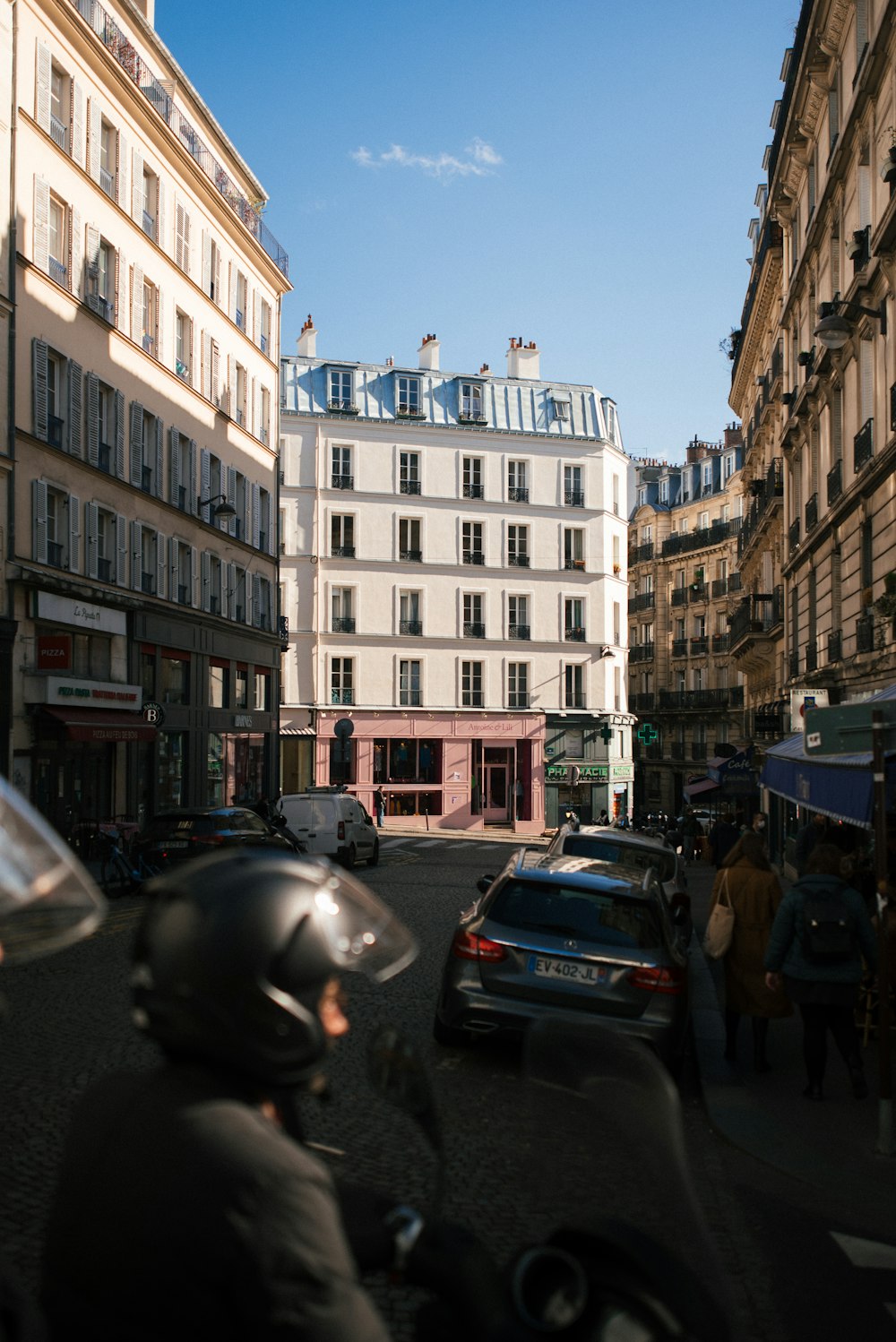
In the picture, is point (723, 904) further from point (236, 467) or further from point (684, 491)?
point (684, 491)

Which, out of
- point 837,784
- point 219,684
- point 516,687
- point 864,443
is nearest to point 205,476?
point 219,684

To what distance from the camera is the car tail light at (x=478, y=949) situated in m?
8.39

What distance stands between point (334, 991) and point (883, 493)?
1763cm

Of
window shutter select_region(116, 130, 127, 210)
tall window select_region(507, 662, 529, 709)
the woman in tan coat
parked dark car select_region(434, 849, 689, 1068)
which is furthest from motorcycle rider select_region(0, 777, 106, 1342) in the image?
tall window select_region(507, 662, 529, 709)

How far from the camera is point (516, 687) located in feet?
175

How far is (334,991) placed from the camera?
2398 millimetres

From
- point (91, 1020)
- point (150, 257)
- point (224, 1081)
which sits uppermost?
point (150, 257)

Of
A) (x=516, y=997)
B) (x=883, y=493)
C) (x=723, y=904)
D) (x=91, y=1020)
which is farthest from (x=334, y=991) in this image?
(x=883, y=493)

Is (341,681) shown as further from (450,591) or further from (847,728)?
(847,728)

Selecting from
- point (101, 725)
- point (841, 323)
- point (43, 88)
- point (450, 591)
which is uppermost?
point (43, 88)

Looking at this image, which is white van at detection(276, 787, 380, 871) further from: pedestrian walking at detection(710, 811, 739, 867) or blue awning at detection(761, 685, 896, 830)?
blue awning at detection(761, 685, 896, 830)

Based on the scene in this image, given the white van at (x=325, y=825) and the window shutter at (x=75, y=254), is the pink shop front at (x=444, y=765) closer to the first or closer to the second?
the white van at (x=325, y=825)

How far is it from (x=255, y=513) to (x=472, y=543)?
1527 centimetres

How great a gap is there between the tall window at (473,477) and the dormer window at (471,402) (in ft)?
5.57
